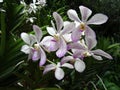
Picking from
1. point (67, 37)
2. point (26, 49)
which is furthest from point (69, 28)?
point (26, 49)

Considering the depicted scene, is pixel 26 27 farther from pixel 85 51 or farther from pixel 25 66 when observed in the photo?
pixel 85 51

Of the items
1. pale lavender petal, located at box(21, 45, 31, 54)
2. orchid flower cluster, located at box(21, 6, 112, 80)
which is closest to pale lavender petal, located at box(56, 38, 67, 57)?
orchid flower cluster, located at box(21, 6, 112, 80)

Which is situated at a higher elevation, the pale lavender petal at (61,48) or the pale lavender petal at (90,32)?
the pale lavender petal at (90,32)

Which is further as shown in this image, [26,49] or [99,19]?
[26,49]

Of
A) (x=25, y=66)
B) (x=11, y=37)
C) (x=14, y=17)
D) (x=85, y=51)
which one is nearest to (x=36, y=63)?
(x=25, y=66)

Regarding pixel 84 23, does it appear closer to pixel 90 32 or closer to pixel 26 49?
pixel 90 32

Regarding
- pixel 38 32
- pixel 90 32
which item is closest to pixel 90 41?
pixel 90 32

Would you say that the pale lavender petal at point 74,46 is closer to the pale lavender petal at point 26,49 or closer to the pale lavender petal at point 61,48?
the pale lavender petal at point 61,48

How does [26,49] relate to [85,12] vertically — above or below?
below

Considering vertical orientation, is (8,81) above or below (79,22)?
below

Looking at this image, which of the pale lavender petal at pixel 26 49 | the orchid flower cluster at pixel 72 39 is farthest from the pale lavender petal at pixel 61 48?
the pale lavender petal at pixel 26 49

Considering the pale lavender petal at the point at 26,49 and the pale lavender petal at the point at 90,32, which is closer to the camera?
the pale lavender petal at the point at 90,32
